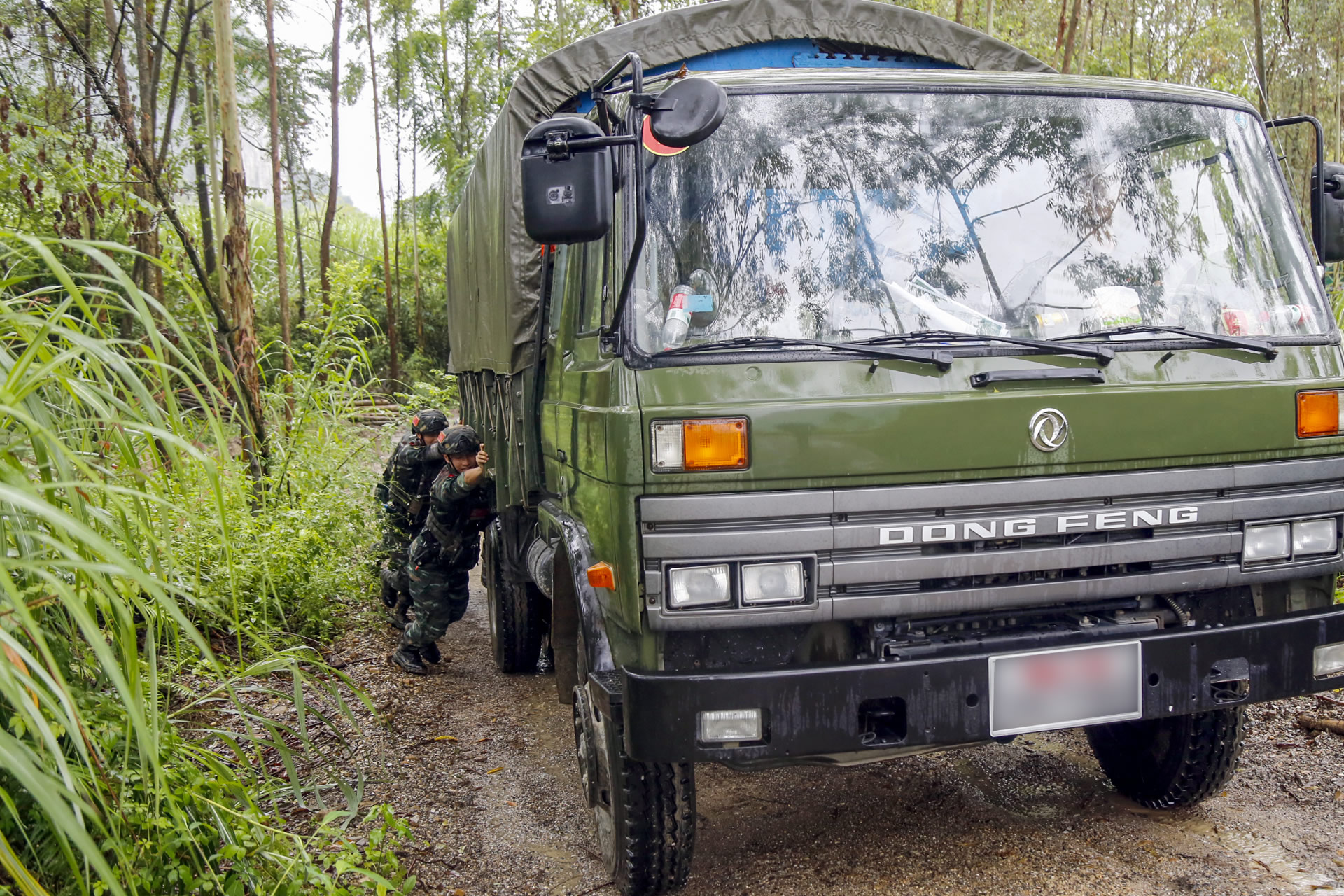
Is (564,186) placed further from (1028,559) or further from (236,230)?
(236,230)

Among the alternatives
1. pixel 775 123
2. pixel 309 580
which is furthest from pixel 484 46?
pixel 775 123

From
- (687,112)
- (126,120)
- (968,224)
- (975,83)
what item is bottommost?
(968,224)

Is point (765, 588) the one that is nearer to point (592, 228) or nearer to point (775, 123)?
point (592, 228)

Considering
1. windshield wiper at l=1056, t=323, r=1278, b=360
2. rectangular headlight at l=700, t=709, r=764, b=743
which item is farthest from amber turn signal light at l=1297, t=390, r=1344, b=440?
rectangular headlight at l=700, t=709, r=764, b=743

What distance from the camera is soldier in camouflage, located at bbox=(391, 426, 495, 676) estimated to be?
5559mm

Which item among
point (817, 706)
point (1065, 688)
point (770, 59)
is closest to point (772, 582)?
point (817, 706)

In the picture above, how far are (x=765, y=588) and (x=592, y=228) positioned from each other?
1060mm

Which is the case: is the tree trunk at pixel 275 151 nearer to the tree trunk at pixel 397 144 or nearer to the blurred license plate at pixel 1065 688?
the tree trunk at pixel 397 144

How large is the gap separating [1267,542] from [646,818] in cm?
199

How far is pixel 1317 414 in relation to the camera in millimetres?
3078

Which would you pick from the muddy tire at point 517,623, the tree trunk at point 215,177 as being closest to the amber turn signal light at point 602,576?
the muddy tire at point 517,623

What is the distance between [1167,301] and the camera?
3.20 m

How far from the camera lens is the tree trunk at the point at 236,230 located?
707 centimetres

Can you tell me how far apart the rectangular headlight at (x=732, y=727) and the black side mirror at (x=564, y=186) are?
1.33 meters
